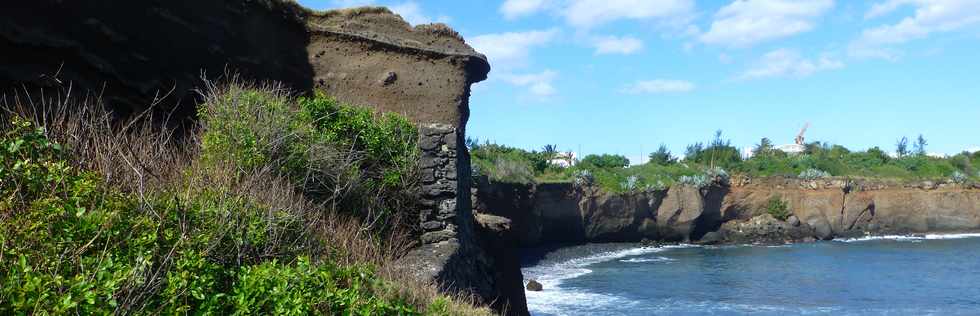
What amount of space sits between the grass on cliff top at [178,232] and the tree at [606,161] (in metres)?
41.9

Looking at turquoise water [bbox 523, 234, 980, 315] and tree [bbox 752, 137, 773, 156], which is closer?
turquoise water [bbox 523, 234, 980, 315]

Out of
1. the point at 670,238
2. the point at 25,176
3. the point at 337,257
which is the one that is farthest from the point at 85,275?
the point at 670,238

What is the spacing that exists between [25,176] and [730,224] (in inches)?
1716

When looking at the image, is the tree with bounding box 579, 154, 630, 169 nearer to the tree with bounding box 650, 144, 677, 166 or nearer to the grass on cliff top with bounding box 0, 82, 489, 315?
the tree with bounding box 650, 144, 677, 166

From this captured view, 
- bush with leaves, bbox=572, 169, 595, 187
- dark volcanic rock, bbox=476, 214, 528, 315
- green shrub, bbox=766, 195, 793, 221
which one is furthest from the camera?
green shrub, bbox=766, 195, 793, 221

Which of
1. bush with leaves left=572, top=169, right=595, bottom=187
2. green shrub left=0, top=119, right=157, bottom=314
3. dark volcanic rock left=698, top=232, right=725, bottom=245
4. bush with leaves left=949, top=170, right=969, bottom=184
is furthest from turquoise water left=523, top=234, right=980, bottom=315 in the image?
green shrub left=0, top=119, right=157, bottom=314

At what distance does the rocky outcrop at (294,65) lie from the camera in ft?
36.2

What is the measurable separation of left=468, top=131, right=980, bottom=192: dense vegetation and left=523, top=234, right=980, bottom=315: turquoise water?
4.00 meters

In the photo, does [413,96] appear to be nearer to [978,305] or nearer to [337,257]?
[337,257]

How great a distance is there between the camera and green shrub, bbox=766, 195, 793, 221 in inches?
1849

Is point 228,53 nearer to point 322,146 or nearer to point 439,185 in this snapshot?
point 322,146

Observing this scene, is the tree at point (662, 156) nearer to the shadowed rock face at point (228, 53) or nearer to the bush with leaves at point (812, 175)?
the bush with leaves at point (812, 175)

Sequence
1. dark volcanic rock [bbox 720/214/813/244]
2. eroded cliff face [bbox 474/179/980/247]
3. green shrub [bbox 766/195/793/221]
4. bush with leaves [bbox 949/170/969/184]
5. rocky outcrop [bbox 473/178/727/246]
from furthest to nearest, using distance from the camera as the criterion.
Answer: bush with leaves [bbox 949/170/969/184]
green shrub [bbox 766/195/793/221]
dark volcanic rock [bbox 720/214/813/244]
eroded cliff face [bbox 474/179/980/247]
rocky outcrop [bbox 473/178/727/246]

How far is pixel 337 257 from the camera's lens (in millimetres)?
7785
